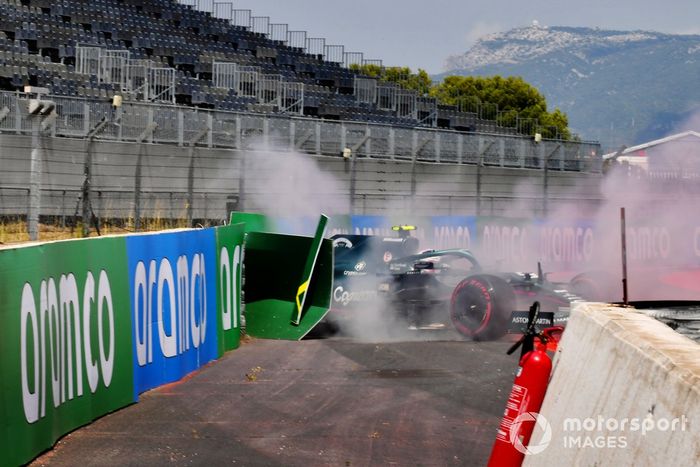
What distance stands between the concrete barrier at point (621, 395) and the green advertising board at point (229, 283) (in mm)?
Answer: 7187

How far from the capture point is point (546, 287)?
15922 mm

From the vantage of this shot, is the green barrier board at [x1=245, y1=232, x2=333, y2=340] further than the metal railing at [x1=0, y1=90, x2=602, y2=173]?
No

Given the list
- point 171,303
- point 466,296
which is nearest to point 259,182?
point 466,296

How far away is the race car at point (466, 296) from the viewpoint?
14.6 metres

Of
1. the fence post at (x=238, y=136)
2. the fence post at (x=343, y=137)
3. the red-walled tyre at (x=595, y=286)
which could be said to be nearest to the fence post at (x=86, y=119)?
the fence post at (x=238, y=136)

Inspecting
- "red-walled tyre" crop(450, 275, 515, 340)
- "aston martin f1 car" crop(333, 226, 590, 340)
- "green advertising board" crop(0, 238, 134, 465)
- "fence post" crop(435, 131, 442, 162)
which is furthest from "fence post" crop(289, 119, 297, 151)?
"green advertising board" crop(0, 238, 134, 465)

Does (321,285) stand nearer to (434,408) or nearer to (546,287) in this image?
(546,287)

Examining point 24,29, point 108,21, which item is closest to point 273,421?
point 24,29

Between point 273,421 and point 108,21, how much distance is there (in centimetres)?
2897

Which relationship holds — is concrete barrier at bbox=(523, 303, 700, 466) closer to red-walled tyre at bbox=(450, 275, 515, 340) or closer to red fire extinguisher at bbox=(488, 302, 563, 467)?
red fire extinguisher at bbox=(488, 302, 563, 467)

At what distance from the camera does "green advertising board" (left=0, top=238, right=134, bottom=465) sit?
690 cm

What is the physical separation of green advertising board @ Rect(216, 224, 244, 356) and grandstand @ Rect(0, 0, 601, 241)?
2241 millimetres

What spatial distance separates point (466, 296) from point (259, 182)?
26.7 feet

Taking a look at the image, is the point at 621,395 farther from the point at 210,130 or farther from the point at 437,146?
the point at 437,146
